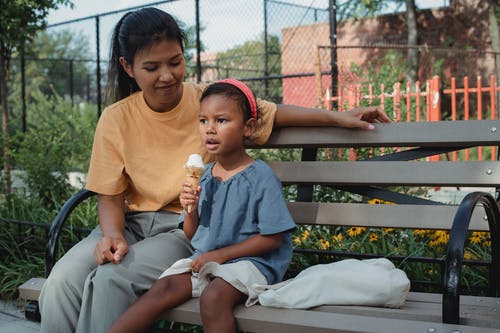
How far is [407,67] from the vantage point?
15.7 meters

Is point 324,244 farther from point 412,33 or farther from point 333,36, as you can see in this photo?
point 412,33

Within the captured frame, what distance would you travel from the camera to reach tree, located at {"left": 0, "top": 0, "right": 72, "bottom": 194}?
6477 millimetres

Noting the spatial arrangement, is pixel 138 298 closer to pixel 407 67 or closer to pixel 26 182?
pixel 26 182

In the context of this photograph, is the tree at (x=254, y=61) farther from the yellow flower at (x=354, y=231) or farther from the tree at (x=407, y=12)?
the yellow flower at (x=354, y=231)

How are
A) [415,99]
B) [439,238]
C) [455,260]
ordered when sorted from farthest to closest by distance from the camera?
[415,99] < [439,238] < [455,260]

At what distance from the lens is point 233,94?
7.48ft

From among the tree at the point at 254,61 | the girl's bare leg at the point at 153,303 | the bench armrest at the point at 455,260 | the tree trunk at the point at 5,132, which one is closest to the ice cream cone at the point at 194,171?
the girl's bare leg at the point at 153,303

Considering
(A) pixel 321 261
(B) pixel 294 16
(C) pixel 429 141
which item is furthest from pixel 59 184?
(B) pixel 294 16

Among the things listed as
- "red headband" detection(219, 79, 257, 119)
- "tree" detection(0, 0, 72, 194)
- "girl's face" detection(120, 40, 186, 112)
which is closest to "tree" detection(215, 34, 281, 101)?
"tree" detection(0, 0, 72, 194)

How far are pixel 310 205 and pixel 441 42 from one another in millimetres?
15857

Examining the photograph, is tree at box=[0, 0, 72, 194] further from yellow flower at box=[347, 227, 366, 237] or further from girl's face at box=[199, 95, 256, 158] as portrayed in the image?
girl's face at box=[199, 95, 256, 158]

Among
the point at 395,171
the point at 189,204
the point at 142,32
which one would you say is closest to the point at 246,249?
the point at 189,204

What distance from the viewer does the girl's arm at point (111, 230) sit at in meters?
2.32

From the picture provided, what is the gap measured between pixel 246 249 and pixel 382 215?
2.21 feet
